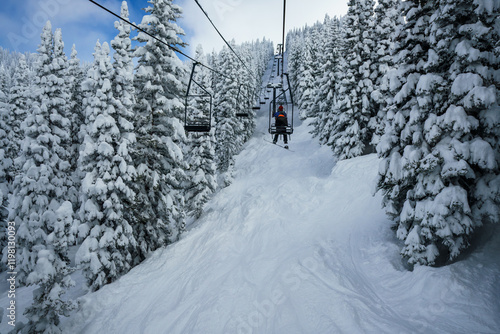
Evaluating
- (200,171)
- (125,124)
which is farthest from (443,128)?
(200,171)

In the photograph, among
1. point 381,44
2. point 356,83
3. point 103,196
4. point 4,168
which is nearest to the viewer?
point 103,196

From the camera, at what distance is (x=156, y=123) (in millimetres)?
16891

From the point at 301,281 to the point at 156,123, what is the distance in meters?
12.8

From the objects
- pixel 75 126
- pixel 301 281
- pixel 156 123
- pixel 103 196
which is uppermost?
pixel 156 123

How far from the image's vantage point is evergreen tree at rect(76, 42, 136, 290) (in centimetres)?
1381

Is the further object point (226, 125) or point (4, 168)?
point (226, 125)

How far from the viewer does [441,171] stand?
28.6 ft

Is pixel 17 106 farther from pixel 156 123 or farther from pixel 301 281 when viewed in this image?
pixel 301 281

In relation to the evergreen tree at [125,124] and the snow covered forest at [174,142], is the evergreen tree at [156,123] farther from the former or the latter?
the evergreen tree at [125,124]

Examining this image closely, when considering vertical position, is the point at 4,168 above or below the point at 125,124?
below

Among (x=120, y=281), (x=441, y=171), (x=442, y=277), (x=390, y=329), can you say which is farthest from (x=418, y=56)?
(x=120, y=281)

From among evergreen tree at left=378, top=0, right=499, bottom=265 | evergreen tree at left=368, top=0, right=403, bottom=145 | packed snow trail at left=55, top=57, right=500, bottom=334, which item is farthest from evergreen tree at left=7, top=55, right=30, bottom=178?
evergreen tree at left=368, top=0, right=403, bottom=145

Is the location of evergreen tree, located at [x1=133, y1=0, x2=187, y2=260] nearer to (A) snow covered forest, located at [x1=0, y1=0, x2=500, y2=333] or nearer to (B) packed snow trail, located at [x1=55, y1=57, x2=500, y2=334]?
(A) snow covered forest, located at [x1=0, y1=0, x2=500, y2=333]

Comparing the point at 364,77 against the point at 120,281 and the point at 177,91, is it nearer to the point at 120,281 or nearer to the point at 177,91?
the point at 177,91
